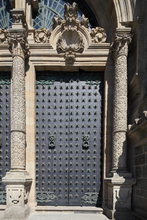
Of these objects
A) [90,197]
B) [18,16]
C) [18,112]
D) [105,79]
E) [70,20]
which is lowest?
[90,197]

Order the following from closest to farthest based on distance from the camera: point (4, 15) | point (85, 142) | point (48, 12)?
point (85, 142) → point (4, 15) → point (48, 12)

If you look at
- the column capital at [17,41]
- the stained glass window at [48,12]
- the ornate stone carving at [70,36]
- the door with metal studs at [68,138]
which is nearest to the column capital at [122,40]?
the ornate stone carving at [70,36]

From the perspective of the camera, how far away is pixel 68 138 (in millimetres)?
7820

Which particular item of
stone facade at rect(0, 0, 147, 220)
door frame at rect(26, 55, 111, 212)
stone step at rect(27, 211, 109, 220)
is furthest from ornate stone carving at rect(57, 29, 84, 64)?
stone step at rect(27, 211, 109, 220)

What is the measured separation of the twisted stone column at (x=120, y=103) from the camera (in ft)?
22.9

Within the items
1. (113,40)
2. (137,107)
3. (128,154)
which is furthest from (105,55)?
(128,154)

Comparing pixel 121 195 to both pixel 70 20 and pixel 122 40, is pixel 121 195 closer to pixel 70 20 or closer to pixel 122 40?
pixel 122 40

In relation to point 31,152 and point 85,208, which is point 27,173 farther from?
point 85,208

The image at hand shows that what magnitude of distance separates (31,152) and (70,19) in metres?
3.60

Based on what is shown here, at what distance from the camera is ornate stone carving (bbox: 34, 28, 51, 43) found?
7719 millimetres

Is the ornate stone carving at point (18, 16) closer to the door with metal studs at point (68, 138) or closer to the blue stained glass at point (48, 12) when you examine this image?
the blue stained glass at point (48, 12)

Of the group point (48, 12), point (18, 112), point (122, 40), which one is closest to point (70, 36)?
point (48, 12)

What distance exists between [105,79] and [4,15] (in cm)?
336

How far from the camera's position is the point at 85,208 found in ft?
24.8
